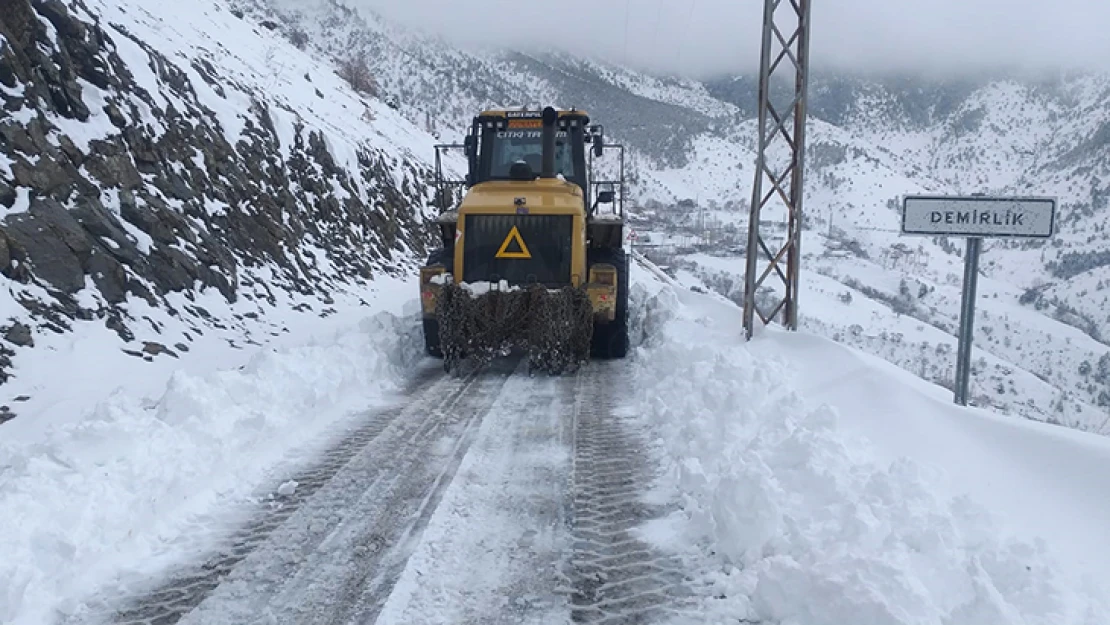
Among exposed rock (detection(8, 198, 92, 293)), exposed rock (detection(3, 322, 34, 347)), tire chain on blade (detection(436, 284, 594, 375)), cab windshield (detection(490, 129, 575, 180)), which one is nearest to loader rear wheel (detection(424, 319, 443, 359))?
tire chain on blade (detection(436, 284, 594, 375))

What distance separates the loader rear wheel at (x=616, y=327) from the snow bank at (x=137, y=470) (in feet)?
12.7

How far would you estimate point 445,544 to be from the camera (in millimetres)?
4422

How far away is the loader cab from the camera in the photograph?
448 inches

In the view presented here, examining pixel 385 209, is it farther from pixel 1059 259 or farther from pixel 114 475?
pixel 1059 259

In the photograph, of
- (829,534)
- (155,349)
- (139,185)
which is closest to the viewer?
(829,534)

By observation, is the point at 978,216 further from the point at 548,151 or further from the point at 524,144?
the point at 524,144

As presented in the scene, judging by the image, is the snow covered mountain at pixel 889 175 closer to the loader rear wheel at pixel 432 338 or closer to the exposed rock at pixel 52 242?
the loader rear wheel at pixel 432 338

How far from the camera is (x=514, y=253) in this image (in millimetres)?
10047

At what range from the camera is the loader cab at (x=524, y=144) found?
11.4 m

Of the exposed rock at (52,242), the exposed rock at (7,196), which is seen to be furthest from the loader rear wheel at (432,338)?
the exposed rock at (7,196)

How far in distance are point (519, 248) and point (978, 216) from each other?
559cm

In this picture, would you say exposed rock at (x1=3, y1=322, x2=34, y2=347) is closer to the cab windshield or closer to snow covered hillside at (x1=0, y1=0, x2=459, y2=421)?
snow covered hillside at (x1=0, y1=0, x2=459, y2=421)

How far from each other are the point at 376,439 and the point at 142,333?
3898mm

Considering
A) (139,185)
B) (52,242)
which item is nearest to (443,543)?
(52,242)
